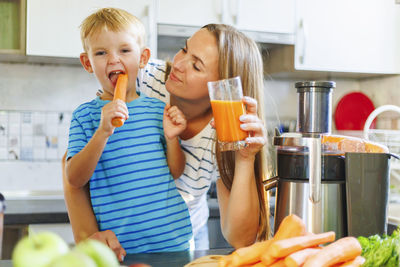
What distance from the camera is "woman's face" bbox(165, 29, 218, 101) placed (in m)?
1.36

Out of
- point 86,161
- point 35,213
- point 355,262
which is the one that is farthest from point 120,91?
point 35,213

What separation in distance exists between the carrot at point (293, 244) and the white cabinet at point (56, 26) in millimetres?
1733

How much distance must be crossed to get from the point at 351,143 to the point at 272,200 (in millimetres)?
1374

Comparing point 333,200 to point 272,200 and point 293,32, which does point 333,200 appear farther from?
point 293,32

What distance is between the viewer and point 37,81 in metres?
2.73

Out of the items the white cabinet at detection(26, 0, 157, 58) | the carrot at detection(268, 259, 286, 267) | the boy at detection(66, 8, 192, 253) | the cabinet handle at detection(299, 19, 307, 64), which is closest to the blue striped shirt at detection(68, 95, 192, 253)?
the boy at detection(66, 8, 192, 253)

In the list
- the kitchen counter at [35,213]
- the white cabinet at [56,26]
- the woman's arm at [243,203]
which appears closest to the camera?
the woman's arm at [243,203]

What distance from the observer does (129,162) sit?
1.36m

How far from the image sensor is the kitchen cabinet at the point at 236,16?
2.56 metres

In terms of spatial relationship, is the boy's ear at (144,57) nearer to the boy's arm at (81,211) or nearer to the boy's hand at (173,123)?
the boy's hand at (173,123)

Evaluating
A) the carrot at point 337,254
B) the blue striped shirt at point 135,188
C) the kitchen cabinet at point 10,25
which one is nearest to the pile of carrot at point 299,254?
the carrot at point 337,254

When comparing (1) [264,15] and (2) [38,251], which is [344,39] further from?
(2) [38,251]

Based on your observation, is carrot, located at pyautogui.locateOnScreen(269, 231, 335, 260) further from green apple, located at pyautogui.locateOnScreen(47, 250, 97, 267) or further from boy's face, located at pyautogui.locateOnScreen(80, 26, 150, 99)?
boy's face, located at pyautogui.locateOnScreen(80, 26, 150, 99)

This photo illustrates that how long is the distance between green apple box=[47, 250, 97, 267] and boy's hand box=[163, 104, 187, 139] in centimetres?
76
